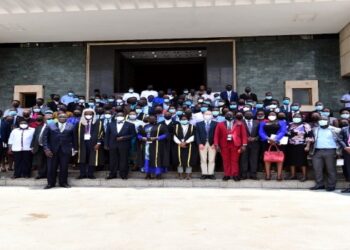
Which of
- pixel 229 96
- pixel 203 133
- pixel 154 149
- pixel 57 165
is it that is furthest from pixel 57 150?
pixel 229 96

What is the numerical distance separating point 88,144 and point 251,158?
3.61 meters

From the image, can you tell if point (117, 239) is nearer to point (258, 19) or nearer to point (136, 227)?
point (136, 227)

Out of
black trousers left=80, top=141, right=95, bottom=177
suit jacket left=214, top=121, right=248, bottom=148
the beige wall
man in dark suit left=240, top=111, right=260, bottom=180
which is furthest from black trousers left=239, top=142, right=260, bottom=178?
the beige wall

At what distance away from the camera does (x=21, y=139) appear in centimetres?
789

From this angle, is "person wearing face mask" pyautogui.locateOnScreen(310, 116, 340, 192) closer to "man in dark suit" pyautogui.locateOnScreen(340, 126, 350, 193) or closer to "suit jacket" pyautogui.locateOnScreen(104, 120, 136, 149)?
"man in dark suit" pyautogui.locateOnScreen(340, 126, 350, 193)

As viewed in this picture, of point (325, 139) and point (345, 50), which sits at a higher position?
point (345, 50)

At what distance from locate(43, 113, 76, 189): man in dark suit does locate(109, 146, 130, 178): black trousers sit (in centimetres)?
90

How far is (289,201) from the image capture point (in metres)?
5.76

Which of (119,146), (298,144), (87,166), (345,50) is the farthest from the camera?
(345,50)

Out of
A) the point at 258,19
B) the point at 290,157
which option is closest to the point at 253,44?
the point at 258,19

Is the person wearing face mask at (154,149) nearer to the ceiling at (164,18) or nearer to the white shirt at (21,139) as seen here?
the white shirt at (21,139)

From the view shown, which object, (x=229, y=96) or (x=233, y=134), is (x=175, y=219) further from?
(x=229, y=96)

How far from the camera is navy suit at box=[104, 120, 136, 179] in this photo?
303 inches

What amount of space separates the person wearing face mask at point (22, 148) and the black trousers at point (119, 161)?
1.90 m
